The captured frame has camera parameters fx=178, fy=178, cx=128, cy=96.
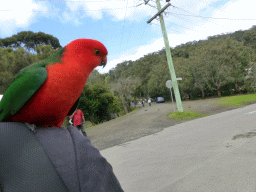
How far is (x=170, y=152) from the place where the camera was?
3918 millimetres

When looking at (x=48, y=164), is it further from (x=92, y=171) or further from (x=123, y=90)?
(x=123, y=90)

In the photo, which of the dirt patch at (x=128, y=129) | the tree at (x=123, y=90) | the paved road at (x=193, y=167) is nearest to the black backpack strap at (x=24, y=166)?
the paved road at (x=193, y=167)

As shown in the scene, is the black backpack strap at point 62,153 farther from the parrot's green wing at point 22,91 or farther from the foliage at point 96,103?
the foliage at point 96,103

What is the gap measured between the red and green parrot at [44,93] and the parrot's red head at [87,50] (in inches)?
2.5

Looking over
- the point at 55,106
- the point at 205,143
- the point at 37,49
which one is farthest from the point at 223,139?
the point at 37,49

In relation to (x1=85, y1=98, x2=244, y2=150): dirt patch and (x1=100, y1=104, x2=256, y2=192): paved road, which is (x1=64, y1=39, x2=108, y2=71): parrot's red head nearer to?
(x1=100, y1=104, x2=256, y2=192): paved road

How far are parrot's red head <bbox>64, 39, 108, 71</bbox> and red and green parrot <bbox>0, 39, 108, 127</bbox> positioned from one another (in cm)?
6

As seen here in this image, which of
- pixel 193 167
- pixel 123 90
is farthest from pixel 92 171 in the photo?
pixel 123 90

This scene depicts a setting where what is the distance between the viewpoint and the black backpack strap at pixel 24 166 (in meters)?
0.73

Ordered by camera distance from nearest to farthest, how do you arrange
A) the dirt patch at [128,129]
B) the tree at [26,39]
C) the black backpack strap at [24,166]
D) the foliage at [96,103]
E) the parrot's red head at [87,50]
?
the black backpack strap at [24,166] < the parrot's red head at [87,50] < the dirt patch at [128,129] < the foliage at [96,103] < the tree at [26,39]

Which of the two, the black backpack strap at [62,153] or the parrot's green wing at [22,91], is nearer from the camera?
the black backpack strap at [62,153]

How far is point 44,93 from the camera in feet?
3.32

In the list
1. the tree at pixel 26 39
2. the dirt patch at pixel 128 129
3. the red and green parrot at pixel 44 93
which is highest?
the tree at pixel 26 39

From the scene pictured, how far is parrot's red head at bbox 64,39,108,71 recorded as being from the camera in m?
1.14
